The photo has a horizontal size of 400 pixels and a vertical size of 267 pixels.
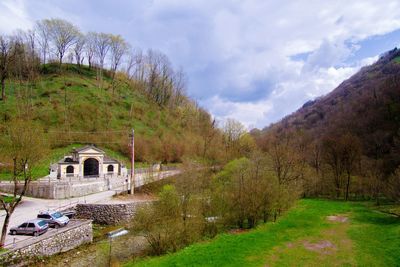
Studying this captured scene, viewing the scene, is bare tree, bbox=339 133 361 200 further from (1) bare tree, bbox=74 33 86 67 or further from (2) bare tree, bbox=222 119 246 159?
(1) bare tree, bbox=74 33 86 67

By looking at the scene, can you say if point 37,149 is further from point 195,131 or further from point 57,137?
point 195,131

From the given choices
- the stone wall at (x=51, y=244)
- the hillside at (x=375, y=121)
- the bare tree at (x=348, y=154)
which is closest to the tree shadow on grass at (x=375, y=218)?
the bare tree at (x=348, y=154)

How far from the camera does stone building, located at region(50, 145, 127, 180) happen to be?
46.9 metres

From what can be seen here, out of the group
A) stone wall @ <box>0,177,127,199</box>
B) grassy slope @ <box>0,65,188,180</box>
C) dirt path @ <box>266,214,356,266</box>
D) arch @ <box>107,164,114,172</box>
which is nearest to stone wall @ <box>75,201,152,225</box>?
stone wall @ <box>0,177,127,199</box>

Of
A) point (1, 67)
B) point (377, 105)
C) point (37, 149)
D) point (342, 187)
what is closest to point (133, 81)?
point (1, 67)

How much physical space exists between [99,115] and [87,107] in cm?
374

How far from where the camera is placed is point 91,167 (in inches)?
2067

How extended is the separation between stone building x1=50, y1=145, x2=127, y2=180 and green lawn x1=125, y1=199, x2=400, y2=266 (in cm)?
3218

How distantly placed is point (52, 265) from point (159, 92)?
8795 cm

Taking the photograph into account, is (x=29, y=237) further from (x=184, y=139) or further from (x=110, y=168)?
(x=184, y=139)

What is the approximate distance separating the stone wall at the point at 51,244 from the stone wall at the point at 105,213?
558 cm

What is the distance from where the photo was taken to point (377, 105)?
76.9 m

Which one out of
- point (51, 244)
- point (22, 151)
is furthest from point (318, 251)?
point (22, 151)

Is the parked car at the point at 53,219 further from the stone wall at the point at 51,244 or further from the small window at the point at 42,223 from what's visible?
the stone wall at the point at 51,244
